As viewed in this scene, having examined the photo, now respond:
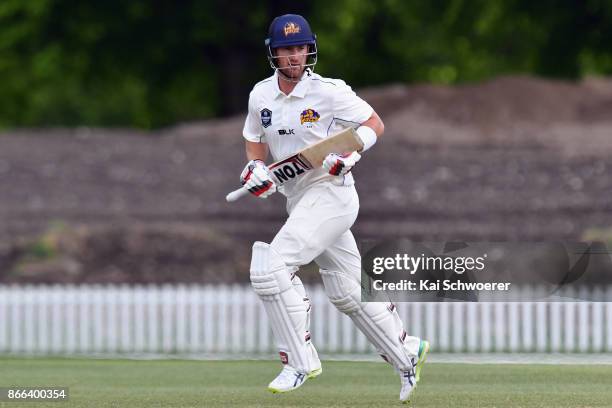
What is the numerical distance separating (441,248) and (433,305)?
6.10m

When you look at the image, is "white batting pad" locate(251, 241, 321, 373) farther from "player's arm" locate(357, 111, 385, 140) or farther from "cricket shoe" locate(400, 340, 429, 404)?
"player's arm" locate(357, 111, 385, 140)

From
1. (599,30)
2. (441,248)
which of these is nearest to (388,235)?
(599,30)

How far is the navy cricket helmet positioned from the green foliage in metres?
18.2

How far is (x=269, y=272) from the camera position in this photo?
642 centimetres

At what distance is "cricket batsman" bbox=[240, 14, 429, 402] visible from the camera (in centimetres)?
648

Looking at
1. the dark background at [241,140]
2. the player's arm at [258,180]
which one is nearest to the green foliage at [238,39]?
the dark background at [241,140]

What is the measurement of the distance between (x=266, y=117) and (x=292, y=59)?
311 mm

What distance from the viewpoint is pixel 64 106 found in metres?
32.9

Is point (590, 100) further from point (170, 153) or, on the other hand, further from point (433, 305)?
point (433, 305)

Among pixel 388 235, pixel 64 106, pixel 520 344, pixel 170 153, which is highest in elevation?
pixel 64 106

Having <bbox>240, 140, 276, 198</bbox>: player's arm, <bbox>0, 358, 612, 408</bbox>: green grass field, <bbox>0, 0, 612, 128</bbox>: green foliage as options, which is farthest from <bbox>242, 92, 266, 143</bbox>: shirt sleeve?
<bbox>0, 0, 612, 128</bbox>: green foliage

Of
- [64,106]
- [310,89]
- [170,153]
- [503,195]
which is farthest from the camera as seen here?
[64,106]

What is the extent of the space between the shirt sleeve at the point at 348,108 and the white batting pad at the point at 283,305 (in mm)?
726

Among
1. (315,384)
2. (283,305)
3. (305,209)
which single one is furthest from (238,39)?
(283,305)
